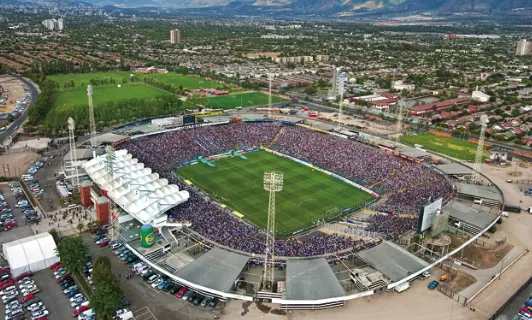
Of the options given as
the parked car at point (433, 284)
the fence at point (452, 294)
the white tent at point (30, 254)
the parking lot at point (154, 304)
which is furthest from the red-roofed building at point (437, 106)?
the white tent at point (30, 254)

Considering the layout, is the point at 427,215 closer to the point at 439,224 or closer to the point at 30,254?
the point at 439,224

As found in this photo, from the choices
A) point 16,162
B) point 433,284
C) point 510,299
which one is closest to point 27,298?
point 433,284

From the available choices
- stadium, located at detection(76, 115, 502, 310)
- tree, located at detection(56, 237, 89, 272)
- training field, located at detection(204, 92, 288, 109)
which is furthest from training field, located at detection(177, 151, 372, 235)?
training field, located at detection(204, 92, 288, 109)

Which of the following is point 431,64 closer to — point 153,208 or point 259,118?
point 259,118

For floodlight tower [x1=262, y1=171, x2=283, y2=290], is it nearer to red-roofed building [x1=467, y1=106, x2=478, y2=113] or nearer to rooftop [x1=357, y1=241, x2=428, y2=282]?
rooftop [x1=357, y1=241, x2=428, y2=282]

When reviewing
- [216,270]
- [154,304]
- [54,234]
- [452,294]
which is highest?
[216,270]

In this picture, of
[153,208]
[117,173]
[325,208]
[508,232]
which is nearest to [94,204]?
[117,173]
